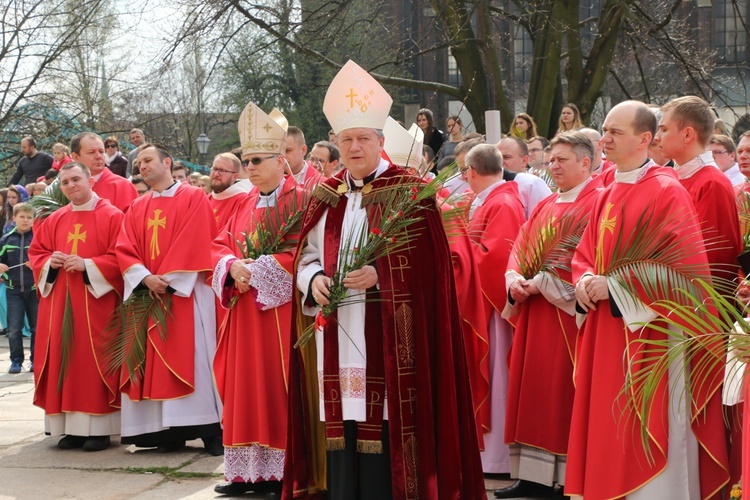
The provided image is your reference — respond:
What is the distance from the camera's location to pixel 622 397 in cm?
528

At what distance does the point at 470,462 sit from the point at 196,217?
12.4 ft

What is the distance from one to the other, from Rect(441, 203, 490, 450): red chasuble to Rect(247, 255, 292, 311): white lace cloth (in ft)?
3.63

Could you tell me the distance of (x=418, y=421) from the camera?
199 inches

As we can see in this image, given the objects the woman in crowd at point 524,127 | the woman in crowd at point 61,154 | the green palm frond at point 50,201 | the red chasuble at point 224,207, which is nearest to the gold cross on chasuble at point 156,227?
the red chasuble at point 224,207

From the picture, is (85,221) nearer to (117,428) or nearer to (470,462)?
(117,428)

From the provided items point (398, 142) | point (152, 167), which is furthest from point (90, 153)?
point (398, 142)

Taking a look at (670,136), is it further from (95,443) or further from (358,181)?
(95,443)

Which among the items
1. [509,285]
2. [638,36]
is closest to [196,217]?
[509,285]

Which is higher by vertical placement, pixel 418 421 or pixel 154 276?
pixel 154 276

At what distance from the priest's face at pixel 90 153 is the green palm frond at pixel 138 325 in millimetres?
1937

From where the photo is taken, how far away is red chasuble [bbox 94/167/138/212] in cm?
975

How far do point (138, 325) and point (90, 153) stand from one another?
2.22m

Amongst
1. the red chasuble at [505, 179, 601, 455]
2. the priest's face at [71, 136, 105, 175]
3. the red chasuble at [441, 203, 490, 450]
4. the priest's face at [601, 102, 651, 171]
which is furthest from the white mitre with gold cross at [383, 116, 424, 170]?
the priest's face at [71, 136, 105, 175]

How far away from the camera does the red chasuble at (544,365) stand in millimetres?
6445
